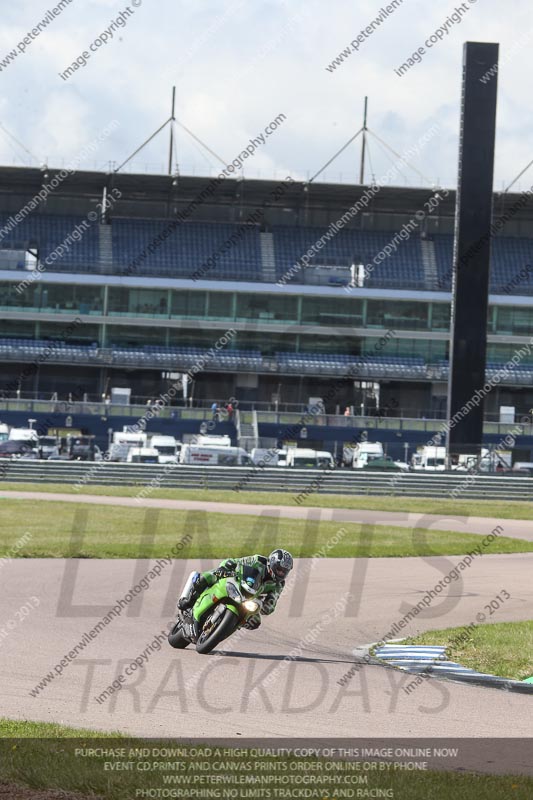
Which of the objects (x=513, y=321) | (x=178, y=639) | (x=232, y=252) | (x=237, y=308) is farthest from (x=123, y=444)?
(x=178, y=639)

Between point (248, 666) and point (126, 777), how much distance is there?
4.81 m

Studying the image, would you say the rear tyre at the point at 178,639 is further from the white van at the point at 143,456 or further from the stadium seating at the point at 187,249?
the stadium seating at the point at 187,249

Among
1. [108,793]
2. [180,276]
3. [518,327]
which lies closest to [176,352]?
[180,276]

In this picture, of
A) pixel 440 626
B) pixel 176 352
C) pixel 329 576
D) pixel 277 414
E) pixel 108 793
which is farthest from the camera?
pixel 176 352

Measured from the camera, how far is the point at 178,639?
1273cm

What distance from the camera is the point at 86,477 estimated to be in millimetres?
45406

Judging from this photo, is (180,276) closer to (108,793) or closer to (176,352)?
(176,352)

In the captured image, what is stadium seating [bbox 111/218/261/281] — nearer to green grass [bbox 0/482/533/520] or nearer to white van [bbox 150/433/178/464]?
white van [bbox 150/433/178/464]

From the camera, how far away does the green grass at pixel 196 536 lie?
76.9ft

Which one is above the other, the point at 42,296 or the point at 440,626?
the point at 42,296

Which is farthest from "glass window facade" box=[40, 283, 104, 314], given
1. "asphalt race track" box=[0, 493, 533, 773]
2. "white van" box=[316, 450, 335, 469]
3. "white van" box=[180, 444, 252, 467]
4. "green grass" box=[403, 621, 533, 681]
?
"green grass" box=[403, 621, 533, 681]

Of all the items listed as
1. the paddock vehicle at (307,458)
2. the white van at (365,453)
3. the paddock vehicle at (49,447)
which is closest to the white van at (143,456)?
the paddock vehicle at (49,447)

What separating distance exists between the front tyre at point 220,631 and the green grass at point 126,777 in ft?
13.1

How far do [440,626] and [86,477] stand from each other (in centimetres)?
3077
